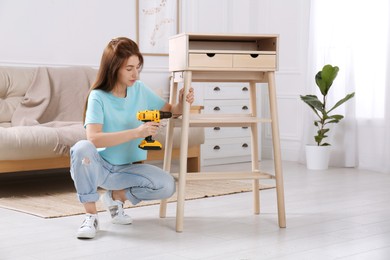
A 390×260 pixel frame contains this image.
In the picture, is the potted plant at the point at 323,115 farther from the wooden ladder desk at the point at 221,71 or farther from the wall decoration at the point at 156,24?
the wooden ladder desk at the point at 221,71

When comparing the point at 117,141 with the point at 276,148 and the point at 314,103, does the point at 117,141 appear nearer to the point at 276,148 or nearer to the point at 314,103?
the point at 276,148

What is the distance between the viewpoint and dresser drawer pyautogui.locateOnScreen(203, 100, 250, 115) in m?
5.37

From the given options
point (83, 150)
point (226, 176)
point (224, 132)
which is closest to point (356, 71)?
point (224, 132)

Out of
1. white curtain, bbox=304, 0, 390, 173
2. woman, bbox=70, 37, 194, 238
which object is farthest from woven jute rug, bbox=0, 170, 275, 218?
white curtain, bbox=304, 0, 390, 173

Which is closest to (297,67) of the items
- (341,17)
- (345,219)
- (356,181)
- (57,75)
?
(341,17)

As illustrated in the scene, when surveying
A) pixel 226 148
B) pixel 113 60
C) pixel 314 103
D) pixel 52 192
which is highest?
pixel 113 60

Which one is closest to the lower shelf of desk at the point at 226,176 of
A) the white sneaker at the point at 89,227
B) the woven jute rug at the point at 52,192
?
the white sneaker at the point at 89,227

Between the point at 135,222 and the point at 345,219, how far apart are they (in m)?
0.95

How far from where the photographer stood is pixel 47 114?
4406 mm

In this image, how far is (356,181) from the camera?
4.46 meters

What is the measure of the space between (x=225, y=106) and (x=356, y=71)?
1.06 m

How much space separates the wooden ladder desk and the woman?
0.11 meters

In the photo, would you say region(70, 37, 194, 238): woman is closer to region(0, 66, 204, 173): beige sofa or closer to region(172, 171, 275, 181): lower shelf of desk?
region(172, 171, 275, 181): lower shelf of desk

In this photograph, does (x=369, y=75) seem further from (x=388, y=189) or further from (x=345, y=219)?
(x=345, y=219)
